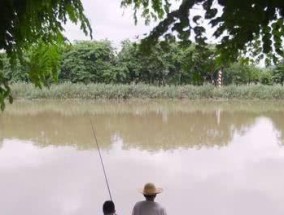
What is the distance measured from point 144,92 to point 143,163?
11495mm

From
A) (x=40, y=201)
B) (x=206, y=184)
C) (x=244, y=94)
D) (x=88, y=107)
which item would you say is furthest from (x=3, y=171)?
(x=244, y=94)

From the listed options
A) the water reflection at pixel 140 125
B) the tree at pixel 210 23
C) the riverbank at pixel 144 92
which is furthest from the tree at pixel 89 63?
the tree at pixel 210 23

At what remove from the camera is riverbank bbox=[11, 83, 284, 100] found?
19.3 m

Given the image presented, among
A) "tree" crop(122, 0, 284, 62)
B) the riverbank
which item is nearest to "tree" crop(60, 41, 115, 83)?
the riverbank

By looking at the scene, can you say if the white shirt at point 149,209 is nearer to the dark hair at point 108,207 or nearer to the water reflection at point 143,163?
the dark hair at point 108,207

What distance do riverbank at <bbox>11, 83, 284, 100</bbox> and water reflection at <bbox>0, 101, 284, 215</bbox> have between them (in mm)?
5017

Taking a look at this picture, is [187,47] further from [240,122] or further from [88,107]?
[88,107]

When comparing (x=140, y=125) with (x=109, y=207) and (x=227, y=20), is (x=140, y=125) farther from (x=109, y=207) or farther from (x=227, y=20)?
(x=227, y=20)

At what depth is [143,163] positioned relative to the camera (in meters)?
8.35

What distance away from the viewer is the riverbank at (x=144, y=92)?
1927cm

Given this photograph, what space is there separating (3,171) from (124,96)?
40.2 feet

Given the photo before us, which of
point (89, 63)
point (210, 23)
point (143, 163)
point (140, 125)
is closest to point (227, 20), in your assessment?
point (210, 23)

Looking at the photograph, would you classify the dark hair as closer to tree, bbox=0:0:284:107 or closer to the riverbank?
tree, bbox=0:0:284:107

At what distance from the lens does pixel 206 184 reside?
7.09 meters
